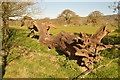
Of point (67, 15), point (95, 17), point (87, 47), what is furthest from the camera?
point (67, 15)

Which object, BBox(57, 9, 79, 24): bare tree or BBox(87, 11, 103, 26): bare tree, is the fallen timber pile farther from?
BBox(57, 9, 79, 24): bare tree

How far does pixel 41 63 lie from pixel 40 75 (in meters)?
1.21

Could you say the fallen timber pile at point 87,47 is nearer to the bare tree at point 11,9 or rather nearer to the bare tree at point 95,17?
the bare tree at point 11,9

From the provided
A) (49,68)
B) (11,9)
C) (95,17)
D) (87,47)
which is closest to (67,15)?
(95,17)

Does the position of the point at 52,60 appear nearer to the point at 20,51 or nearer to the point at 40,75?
the point at 40,75

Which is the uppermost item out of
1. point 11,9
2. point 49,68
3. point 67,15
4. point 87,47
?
point 67,15

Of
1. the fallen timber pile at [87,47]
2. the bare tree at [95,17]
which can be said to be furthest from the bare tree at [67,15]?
the fallen timber pile at [87,47]

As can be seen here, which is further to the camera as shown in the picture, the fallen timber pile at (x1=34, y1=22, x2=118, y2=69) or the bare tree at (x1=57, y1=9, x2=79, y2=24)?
the bare tree at (x1=57, y1=9, x2=79, y2=24)

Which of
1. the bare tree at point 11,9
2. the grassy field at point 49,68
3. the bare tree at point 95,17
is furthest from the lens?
the bare tree at point 95,17

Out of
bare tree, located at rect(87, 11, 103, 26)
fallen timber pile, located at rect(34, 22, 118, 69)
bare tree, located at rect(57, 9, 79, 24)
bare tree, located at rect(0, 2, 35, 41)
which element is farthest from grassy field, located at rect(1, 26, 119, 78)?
bare tree, located at rect(57, 9, 79, 24)

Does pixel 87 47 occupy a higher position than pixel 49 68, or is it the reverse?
pixel 87 47

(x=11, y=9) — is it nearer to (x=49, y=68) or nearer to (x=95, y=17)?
(x=49, y=68)

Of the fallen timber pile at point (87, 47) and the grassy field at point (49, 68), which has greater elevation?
the fallen timber pile at point (87, 47)

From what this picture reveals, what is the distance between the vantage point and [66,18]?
4300cm
